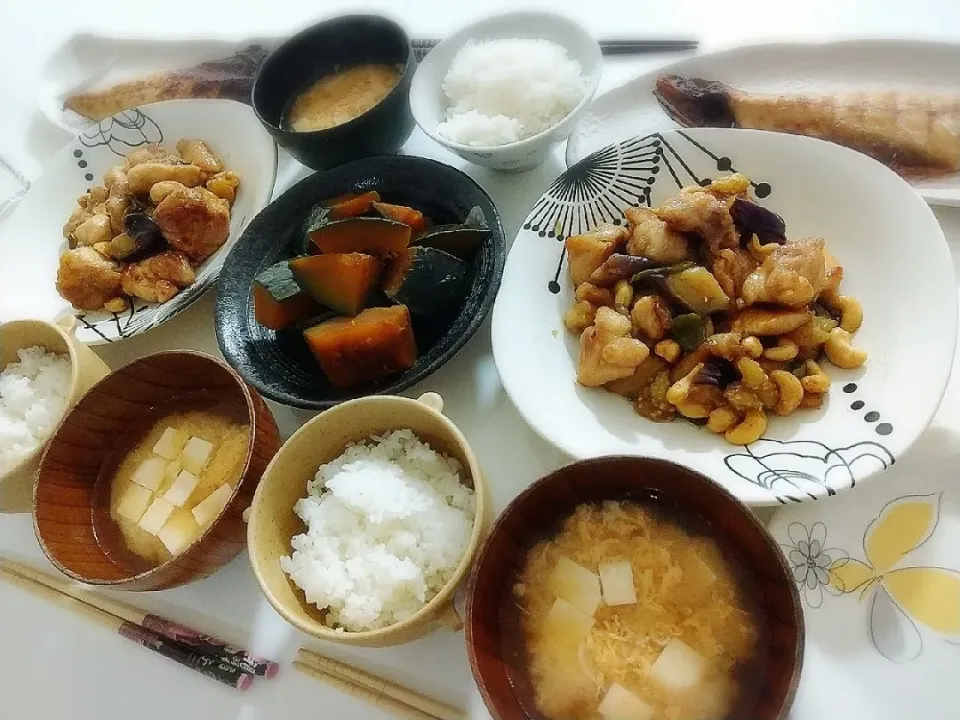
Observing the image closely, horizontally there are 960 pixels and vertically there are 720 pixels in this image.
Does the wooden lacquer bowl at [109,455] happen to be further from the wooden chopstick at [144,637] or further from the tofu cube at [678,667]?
the tofu cube at [678,667]

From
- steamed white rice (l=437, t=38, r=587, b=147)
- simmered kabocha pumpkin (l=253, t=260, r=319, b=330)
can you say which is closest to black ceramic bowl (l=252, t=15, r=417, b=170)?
steamed white rice (l=437, t=38, r=587, b=147)

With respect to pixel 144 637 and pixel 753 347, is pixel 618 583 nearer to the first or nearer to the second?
pixel 753 347

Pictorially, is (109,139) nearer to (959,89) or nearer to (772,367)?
(772,367)

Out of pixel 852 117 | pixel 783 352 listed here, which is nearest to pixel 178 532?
pixel 783 352

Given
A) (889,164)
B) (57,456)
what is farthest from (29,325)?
(889,164)

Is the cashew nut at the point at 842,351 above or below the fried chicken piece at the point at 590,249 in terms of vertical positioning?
below

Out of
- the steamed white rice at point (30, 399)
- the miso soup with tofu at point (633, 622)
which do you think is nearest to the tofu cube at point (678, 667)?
the miso soup with tofu at point (633, 622)
